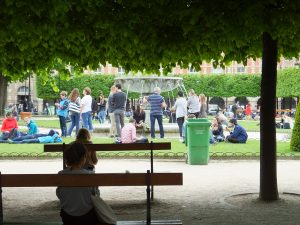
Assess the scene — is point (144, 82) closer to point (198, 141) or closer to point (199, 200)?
point (198, 141)

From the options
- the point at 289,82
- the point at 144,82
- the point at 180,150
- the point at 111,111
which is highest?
the point at 289,82

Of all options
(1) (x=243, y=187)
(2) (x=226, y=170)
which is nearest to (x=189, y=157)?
(2) (x=226, y=170)

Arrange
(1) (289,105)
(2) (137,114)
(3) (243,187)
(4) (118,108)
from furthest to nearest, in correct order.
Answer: (1) (289,105) < (2) (137,114) < (4) (118,108) < (3) (243,187)

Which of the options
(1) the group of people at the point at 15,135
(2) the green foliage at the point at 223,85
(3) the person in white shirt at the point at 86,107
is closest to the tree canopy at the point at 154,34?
(1) the group of people at the point at 15,135

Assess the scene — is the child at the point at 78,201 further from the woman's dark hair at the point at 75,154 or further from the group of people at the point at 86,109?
the group of people at the point at 86,109

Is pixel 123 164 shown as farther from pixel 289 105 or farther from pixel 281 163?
pixel 289 105

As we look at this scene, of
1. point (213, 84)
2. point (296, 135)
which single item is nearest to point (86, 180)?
point (296, 135)

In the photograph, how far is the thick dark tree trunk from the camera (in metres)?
8.44

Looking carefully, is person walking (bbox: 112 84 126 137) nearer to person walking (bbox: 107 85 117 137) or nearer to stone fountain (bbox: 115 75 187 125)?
person walking (bbox: 107 85 117 137)

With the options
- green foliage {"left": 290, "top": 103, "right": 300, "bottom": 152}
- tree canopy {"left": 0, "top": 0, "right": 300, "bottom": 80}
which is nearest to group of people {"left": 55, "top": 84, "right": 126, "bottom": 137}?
green foliage {"left": 290, "top": 103, "right": 300, "bottom": 152}

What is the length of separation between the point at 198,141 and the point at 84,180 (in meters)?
8.75

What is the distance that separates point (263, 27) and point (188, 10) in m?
0.97

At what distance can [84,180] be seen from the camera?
5.00 meters

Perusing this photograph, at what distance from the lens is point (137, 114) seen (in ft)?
70.0
